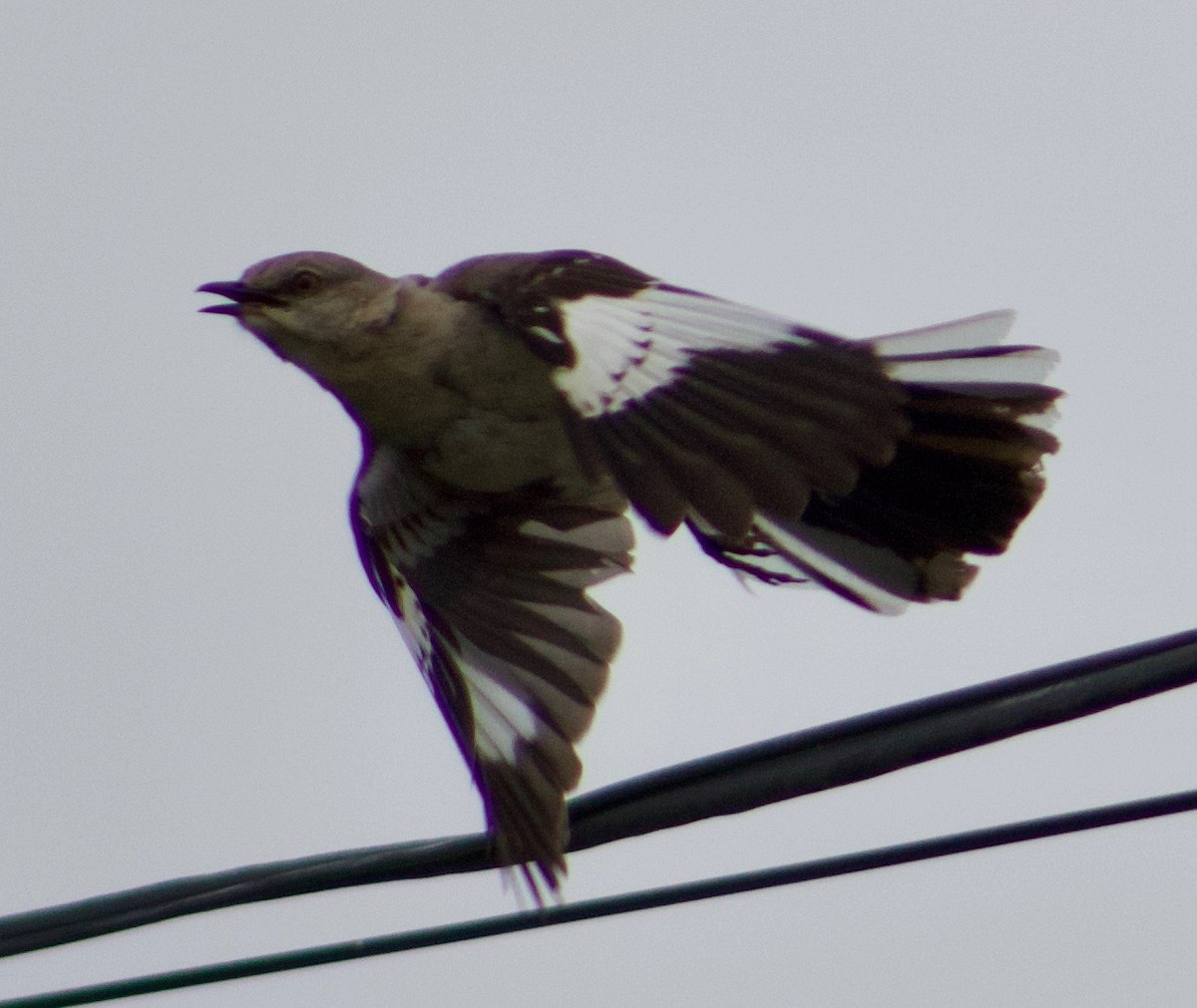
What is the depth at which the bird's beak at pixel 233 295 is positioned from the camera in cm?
548

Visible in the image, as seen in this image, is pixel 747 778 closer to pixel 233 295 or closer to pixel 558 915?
pixel 558 915

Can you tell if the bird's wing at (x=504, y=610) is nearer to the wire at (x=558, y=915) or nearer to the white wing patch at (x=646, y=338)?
the white wing patch at (x=646, y=338)

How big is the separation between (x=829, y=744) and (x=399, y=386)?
2741mm

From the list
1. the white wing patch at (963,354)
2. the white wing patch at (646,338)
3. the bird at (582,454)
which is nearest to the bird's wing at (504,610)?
the bird at (582,454)

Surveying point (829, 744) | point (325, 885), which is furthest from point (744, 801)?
point (325, 885)

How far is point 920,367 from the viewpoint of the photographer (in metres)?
4.80

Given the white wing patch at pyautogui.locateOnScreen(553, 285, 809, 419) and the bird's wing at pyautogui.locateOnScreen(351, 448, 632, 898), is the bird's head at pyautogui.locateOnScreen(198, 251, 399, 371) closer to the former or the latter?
the bird's wing at pyautogui.locateOnScreen(351, 448, 632, 898)

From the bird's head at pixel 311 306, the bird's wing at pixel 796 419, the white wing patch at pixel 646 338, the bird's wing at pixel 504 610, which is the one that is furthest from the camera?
the bird's head at pixel 311 306

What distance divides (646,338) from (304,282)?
4.45 ft

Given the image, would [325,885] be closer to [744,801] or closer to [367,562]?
[744,801]

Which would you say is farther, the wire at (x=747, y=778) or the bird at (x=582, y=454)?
the bird at (x=582, y=454)

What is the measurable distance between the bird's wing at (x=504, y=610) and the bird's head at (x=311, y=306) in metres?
0.37

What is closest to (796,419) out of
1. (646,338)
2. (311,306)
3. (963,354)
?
(646,338)

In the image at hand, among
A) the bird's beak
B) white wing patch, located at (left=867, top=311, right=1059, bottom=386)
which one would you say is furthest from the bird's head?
white wing patch, located at (left=867, top=311, right=1059, bottom=386)
